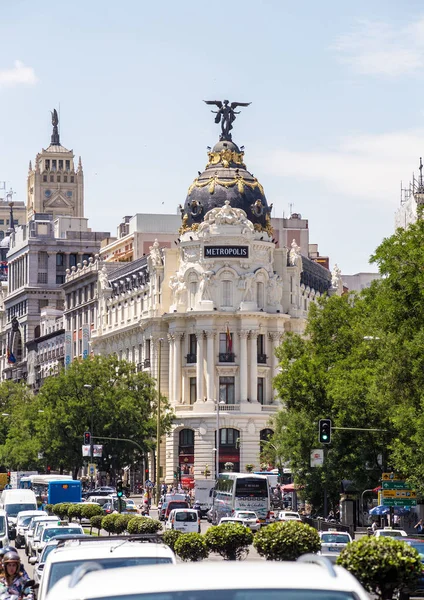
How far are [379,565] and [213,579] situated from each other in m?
14.7

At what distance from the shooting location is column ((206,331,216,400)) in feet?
403

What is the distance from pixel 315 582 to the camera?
7.59m

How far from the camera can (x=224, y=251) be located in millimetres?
122562

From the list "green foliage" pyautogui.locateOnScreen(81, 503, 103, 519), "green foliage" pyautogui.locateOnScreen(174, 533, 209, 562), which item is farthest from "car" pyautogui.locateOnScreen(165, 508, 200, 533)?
"green foliage" pyautogui.locateOnScreen(174, 533, 209, 562)

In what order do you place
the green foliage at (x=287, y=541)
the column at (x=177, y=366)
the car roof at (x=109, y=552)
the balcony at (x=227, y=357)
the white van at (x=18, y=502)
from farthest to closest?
the column at (x=177, y=366) → the balcony at (x=227, y=357) → the white van at (x=18, y=502) → the green foliage at (x=287, y=541) → the car roof at (x=109, y=552)

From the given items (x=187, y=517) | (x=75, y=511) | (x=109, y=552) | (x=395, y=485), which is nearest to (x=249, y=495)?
(x=187, y=517)

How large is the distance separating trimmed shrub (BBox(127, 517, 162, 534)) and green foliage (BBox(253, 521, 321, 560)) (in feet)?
41.4

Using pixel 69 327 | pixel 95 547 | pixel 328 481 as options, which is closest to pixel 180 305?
pixel 69 327

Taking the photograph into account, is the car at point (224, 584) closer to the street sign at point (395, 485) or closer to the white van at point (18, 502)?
the street sign at point (395, 485)

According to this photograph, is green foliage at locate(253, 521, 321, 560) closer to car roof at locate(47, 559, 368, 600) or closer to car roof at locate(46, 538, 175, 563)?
car roof at locate(46, 538, 175, 563)

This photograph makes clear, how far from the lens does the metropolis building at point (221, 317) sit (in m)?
122

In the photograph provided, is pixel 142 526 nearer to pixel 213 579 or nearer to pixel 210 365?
pixel 213 579

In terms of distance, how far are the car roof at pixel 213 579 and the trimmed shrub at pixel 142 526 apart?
4120 centimetres

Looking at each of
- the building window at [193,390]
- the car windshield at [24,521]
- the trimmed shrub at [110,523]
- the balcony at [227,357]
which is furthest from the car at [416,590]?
the building window at [193,390]
